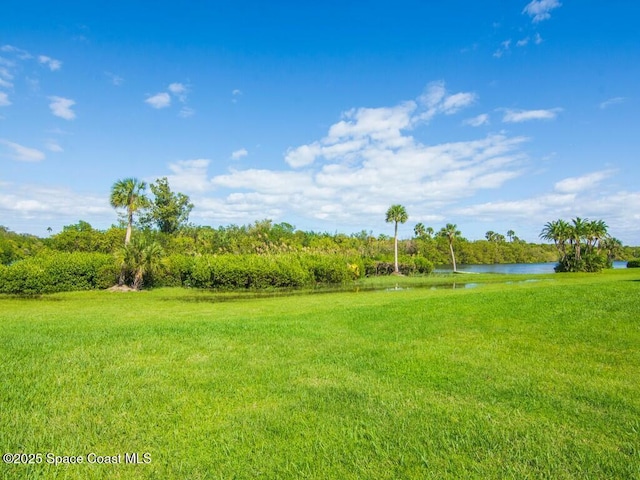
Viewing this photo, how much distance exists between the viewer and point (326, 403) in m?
5.54

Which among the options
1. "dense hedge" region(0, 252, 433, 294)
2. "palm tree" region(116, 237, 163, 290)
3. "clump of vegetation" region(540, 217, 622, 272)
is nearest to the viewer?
"dense hedge" region(0, 252, 433, 294)

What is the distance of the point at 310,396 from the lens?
19.0ft

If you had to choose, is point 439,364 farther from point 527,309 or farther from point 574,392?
point 527,309

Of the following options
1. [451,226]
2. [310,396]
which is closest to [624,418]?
[310,396]

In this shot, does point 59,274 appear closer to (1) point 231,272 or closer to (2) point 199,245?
(1) point 231,272

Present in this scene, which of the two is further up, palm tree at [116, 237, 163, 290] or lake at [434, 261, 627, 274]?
palm tree at [116, 237, 163, 290]

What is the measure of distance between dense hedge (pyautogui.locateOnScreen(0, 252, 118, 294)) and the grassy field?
31051mm

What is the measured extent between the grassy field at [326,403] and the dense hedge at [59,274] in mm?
31051

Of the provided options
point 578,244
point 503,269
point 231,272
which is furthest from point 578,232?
point 231,272

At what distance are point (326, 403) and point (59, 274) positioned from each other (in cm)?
4040

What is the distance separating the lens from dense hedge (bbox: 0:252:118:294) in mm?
34594

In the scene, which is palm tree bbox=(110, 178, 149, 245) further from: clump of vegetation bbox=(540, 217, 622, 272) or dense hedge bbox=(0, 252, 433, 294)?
clump of vegetation bbox=(540, 217, 622, 272)

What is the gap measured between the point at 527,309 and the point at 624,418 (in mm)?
8209

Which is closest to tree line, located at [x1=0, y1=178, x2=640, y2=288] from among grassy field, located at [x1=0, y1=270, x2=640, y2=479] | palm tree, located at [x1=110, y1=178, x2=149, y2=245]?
palm tree, located at [x1=110, y1=178, x2=149, y2=245]
